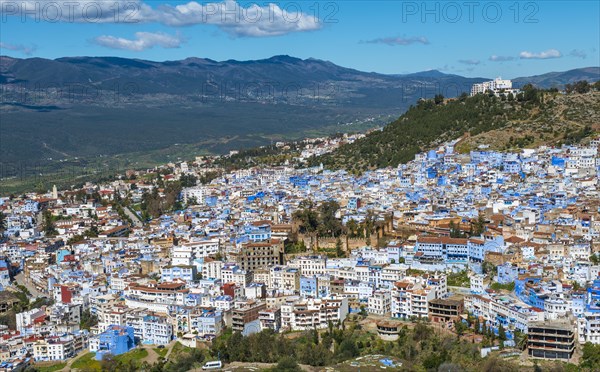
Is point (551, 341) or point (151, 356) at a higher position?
point (551, 341)

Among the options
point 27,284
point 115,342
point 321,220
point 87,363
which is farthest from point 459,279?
point 27,284

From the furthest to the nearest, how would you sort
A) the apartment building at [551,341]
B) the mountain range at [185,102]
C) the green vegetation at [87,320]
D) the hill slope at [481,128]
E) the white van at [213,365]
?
1. the mountain range at [185,102]
2. the hill slope at [481,128]
3. the green vegetation at [87,320]
4. the white van at [213,365]
5. the apartment building at [551,341]

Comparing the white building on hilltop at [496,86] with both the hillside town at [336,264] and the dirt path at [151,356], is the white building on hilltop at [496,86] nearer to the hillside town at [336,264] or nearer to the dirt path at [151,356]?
the hillside town at [336,264]

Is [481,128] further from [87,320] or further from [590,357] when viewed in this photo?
[590,357]

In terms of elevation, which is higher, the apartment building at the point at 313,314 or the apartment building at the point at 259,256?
the apartment building at the point at 259,256

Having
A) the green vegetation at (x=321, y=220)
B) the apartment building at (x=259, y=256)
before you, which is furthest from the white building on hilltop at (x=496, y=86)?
the apartment building at (x=259, y=256)

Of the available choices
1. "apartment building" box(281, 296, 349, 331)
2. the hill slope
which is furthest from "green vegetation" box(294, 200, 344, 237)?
the hill slope

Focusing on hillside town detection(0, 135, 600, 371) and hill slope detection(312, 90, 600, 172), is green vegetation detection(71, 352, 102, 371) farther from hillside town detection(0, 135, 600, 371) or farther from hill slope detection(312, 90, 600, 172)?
hill slope detection(312, 90, 600, 172)
